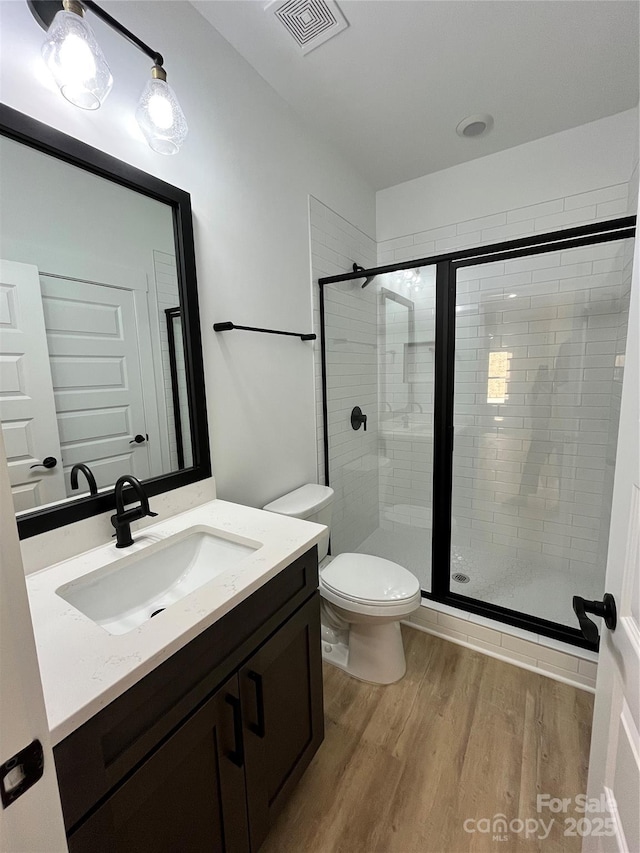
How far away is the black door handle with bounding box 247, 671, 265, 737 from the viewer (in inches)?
34.3

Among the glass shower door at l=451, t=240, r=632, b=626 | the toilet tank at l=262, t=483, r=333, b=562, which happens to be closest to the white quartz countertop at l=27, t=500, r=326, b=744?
the toilet tank at l=262, t=483, r=333, b=562

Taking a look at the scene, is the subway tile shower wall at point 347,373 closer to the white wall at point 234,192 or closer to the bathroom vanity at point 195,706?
the white wall at point 234,192

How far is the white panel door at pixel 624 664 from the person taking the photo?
2.07ft

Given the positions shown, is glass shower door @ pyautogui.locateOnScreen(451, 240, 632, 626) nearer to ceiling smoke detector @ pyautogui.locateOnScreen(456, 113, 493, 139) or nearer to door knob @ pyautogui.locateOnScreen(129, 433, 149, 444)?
ceiling smoke detector @ pyautogui.locateOnScreen(456, 113, 493, 139)

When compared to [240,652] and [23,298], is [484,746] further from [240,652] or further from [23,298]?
[23,298]

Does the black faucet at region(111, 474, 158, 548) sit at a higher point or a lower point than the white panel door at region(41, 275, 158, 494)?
lower

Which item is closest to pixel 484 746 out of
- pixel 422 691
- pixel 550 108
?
pixel 422 691

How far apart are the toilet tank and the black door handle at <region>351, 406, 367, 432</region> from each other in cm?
64

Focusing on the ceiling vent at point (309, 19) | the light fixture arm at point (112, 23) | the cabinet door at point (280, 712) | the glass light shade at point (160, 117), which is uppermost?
the ceiling vent at point (309, 19)

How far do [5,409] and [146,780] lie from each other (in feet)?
2.84

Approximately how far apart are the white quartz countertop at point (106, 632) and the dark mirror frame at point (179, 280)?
0.43ft

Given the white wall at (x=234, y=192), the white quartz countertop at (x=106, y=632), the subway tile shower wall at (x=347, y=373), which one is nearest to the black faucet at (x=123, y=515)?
the white quartz countertop at (x=106, y=632)

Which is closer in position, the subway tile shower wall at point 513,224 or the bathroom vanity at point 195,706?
the bathroom vanity at point 195,706

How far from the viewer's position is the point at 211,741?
0.78 meters
